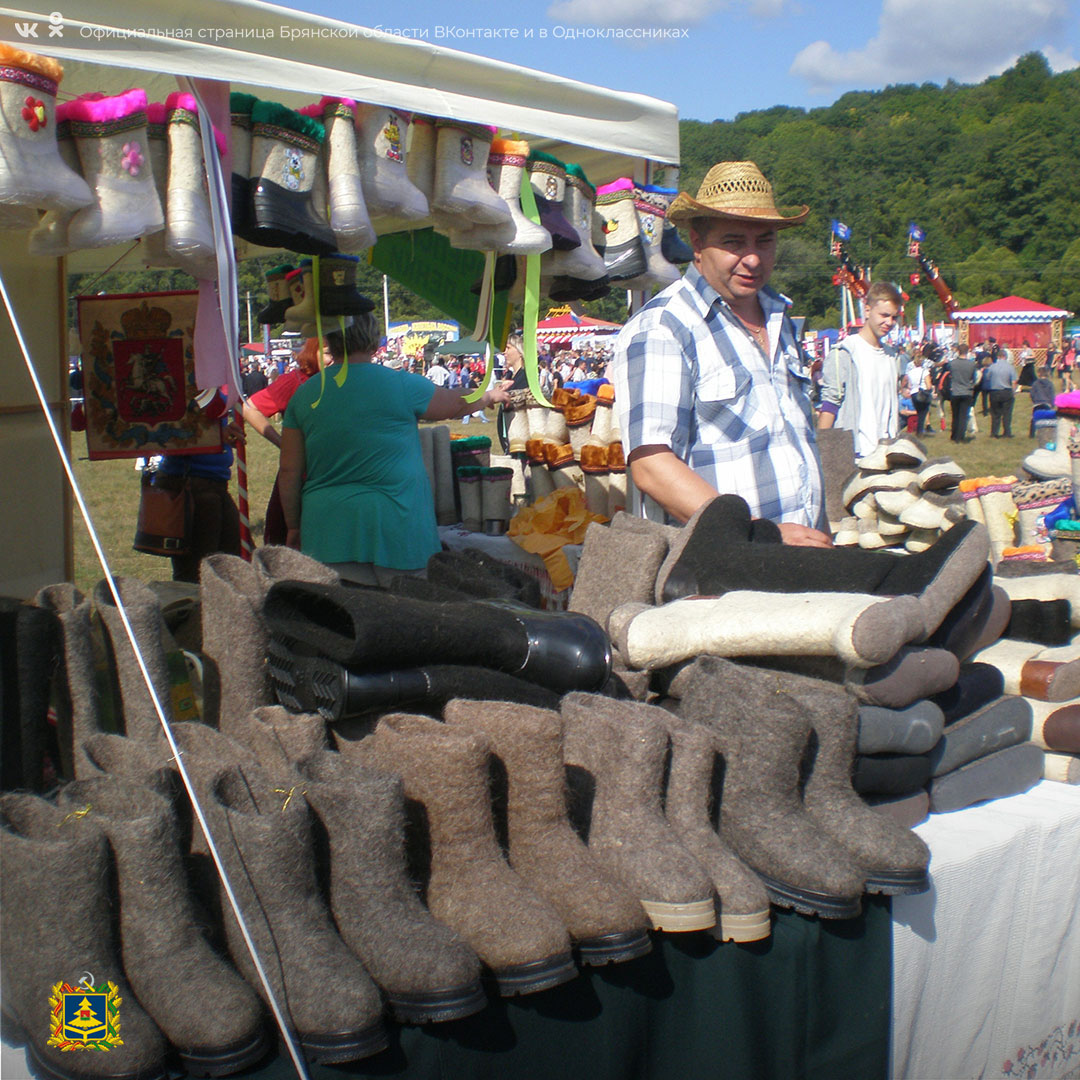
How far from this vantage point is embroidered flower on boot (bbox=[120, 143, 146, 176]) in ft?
6.38

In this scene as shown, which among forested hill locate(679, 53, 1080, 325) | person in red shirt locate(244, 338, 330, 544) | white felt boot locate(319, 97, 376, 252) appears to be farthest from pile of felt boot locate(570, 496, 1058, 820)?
forested hill locate(679, 53, 1080, 325)

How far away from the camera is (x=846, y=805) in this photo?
1.39 m

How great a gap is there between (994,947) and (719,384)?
51.1 inches

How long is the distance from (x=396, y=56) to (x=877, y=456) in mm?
1574

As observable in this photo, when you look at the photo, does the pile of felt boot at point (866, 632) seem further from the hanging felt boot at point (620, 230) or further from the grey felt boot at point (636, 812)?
the hanging felt boot at point (620, 230)

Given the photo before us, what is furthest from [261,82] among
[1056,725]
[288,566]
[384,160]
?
[1056,725]

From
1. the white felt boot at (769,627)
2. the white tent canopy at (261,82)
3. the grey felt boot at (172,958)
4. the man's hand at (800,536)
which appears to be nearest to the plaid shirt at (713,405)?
the man's hand at (800,536)

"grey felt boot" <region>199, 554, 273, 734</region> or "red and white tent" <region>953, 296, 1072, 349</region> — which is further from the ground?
"red and white tent" <region>953, 296, 1072, 349</region>

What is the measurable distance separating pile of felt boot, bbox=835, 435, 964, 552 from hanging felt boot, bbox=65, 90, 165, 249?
1.84 m

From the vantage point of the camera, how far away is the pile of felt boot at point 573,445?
3.96 meters

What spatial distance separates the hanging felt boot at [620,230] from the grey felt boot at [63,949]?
2867mm

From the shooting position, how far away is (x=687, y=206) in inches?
95.8

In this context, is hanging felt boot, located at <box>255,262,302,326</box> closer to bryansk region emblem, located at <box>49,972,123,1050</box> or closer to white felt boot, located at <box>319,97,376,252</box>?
white felt boot, located at <box>319,97,376,252</box>

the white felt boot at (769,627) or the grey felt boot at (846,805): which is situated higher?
the white felt boot at (769,627)
